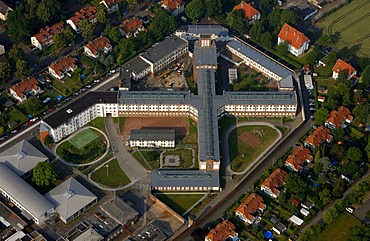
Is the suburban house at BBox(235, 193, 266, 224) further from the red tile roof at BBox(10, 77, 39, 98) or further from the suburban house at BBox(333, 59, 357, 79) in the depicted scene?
the red tile roof at BBox(10, 77, 39, 98)

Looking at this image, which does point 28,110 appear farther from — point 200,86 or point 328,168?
point 328,168

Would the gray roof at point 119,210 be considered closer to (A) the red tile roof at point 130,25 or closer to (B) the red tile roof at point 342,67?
(A) the red tile roof at point 130,25

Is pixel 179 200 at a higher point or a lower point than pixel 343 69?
lower

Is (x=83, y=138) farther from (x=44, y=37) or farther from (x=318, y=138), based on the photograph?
(x=318, y=138)

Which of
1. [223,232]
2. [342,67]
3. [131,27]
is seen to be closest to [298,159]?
[223,232]

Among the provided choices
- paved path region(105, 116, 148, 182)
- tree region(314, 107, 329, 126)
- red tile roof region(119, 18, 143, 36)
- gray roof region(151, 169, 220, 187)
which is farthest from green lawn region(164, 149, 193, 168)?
red tile roof region(119, 18, 143, 36)

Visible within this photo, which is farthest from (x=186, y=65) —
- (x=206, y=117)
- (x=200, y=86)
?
(x=206, y=117)
